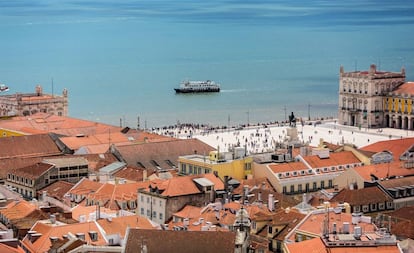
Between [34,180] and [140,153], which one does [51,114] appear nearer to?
[140,153]

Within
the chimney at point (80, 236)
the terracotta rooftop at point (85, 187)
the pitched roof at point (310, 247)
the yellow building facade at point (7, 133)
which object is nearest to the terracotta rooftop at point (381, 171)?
the terracotta rooftop at point (85, 187)

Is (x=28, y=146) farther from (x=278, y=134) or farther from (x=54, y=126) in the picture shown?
(x=278, y=134)

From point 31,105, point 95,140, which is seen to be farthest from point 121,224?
point 31,105

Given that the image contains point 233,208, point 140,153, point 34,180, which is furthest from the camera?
point 140,153

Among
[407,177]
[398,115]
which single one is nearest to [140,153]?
[407,177]

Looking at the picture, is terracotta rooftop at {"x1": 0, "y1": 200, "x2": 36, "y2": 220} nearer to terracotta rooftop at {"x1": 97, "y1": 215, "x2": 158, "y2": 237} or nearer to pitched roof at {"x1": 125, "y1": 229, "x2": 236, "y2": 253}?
terracotta rooftop at {"x1": 97, "y1": 215, "x2": 158, "y2": 237}

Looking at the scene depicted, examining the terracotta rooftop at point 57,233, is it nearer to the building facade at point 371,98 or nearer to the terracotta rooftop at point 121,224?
the terracotta rooftop at point 121,224

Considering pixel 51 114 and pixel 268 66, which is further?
pixel 268 66
